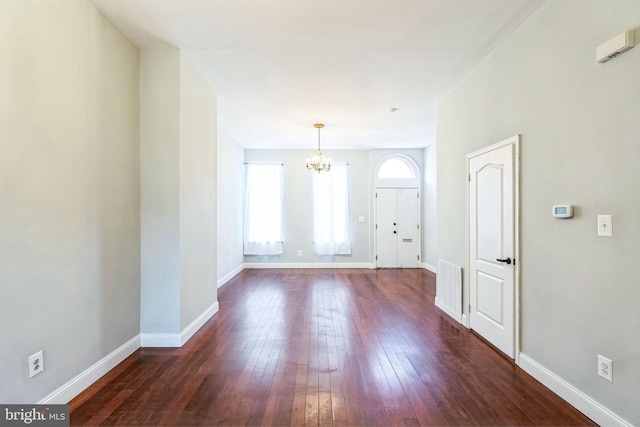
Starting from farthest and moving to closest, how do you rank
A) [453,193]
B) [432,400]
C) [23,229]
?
[453,193]
[432,400]
[23,229]

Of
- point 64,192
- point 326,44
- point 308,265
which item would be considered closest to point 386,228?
point 308,265

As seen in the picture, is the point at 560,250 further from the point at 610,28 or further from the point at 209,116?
the point at 209,116

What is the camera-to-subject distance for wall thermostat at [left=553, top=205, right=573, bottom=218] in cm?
206

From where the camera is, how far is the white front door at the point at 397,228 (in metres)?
7.52

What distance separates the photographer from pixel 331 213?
7.39 meters

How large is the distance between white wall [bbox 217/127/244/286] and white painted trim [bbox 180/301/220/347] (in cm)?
181

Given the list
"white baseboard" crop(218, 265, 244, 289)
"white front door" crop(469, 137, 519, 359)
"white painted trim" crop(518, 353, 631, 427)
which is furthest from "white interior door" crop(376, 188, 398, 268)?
"white painted trim" crop(518, 353, 631, 427)

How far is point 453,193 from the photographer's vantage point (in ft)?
12.8

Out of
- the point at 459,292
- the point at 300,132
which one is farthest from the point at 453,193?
the point at 300,132

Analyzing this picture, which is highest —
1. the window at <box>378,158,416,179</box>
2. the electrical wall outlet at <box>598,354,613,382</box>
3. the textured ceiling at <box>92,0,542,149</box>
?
the textured ceiling at <box>92,0,542,149</box>

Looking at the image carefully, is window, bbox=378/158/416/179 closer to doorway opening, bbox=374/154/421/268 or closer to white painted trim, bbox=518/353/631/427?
doorway opening, bbox=374/154/421/268

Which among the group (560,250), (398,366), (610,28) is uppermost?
(610,28)

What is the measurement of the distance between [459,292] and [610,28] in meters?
2.82

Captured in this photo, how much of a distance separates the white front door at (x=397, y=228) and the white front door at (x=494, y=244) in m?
4.09
